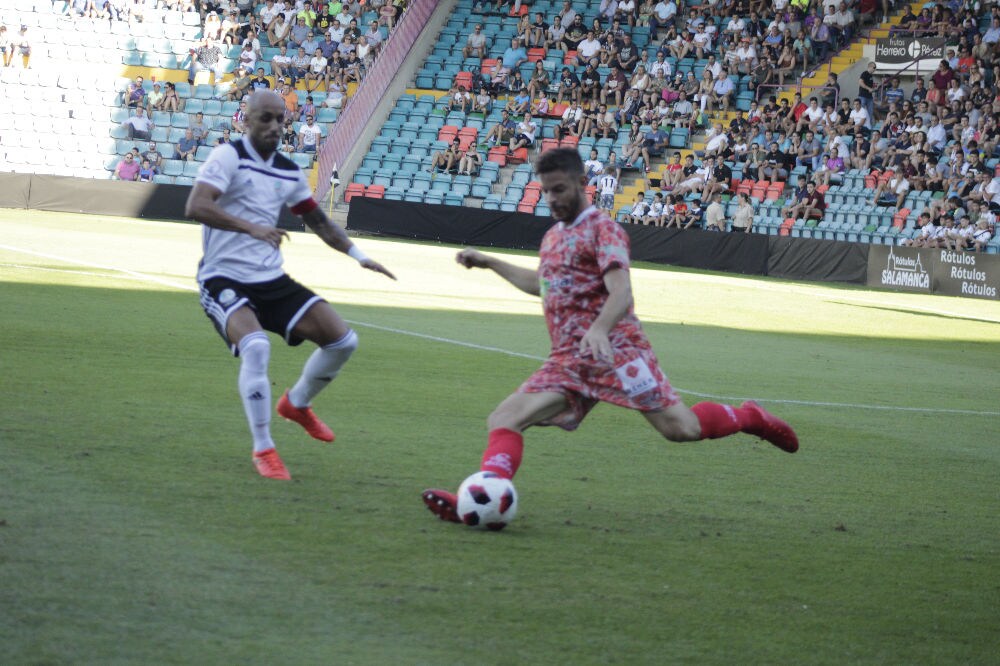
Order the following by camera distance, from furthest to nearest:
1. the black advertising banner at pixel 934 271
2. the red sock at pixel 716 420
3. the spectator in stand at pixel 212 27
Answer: the spectator in stand at pixel 212 27, the black advertising banner at pixel 934 271, the red sock at pixel 716 420

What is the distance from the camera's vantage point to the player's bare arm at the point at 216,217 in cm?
682

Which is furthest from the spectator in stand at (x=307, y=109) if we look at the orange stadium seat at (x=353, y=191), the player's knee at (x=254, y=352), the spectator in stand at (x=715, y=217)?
the player's knee at (x=254, y=352)

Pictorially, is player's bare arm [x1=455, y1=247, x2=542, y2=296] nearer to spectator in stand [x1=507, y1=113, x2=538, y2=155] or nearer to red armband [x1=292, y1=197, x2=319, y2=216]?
red armband [x1=292, y1=197, x2=319, y2=216]

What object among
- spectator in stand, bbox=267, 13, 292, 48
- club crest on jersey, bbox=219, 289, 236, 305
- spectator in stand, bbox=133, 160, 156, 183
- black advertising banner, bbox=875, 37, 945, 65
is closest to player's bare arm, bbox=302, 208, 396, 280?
club crest on jersey, bbox=219, 289, 236, 305

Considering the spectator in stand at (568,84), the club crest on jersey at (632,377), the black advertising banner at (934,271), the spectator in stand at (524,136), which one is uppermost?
the club crest on jersey at (632,377)

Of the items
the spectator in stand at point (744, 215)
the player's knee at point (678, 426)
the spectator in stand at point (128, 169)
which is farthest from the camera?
the spectator in stand at point (128, 169)

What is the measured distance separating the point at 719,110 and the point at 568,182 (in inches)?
1286

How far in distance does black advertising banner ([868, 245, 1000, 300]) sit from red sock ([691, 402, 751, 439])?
2284 cm

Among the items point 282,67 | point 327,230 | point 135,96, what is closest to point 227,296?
point 327,230

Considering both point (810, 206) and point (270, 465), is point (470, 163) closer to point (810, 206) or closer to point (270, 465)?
point (810, 206)

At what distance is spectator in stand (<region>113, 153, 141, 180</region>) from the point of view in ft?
131

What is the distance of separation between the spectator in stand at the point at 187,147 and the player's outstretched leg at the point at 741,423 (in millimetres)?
A: 35876

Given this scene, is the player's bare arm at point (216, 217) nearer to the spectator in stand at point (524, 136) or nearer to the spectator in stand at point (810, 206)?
the spectator in stand at point (810, 206)

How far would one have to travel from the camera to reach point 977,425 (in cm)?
1120
